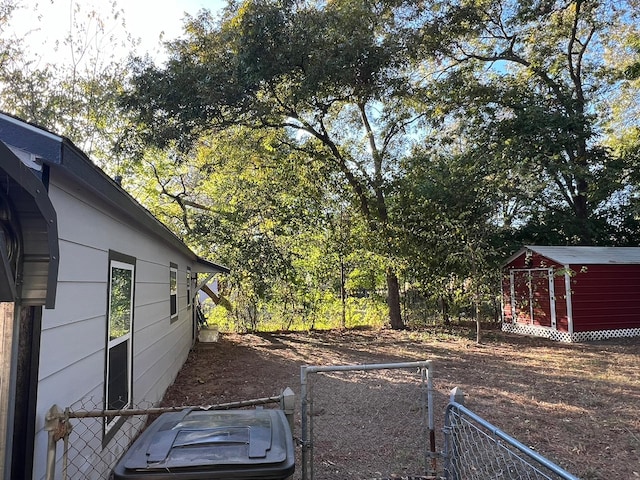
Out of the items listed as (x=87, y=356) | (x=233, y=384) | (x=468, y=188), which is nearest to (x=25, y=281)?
(x=87, y=356)

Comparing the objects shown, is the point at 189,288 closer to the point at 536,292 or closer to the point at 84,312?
the point at 84,312

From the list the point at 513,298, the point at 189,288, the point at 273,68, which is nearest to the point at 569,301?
the point at 513,298

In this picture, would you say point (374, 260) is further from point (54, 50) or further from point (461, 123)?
point (54, 50)

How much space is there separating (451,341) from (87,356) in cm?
989

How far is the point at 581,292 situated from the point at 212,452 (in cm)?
1196

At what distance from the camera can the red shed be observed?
424 inches

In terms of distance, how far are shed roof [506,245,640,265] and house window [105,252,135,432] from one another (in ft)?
34.7

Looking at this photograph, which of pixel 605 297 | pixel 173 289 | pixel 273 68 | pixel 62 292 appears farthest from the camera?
pixel 605 297

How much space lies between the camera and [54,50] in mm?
11773

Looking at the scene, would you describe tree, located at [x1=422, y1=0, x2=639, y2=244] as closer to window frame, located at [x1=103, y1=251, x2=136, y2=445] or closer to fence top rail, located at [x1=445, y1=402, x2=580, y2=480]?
window frame, located at [x1=103, y1=251, x2=136, y2=445]

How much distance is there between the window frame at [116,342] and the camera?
10.6 feet

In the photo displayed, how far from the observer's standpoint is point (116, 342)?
11.5ft

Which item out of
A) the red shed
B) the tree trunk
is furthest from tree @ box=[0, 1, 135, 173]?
the red shed

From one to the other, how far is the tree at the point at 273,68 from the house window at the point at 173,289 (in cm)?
424
